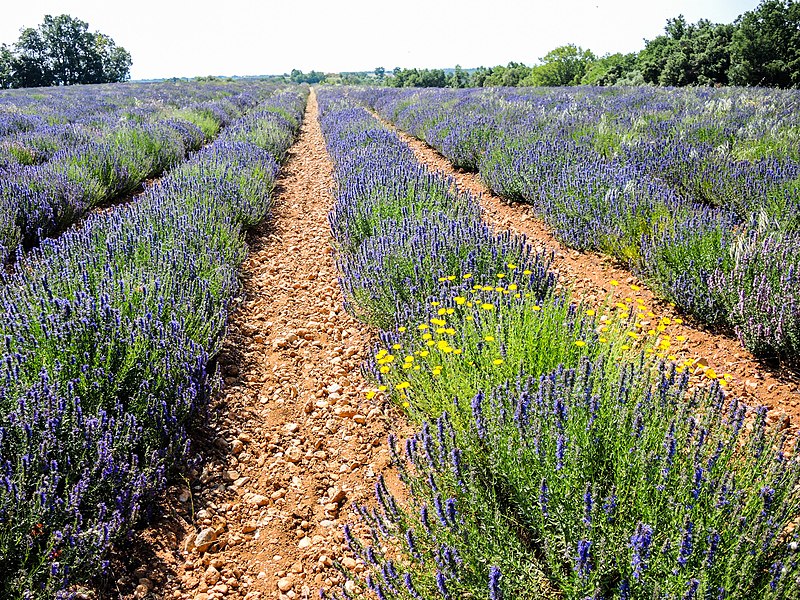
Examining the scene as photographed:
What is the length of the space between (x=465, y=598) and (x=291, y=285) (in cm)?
365

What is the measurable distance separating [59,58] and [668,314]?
57225 mm

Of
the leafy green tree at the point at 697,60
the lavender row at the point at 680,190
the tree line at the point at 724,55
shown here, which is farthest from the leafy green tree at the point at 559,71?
the lavender row at the point at 680,190

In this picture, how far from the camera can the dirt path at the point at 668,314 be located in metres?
2.99

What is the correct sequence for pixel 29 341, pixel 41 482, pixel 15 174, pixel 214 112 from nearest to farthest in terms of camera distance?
pixel 41 482 < pixel 29 341 < pixel 15 174 < pixel 214 112

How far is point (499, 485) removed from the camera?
2.05 meters

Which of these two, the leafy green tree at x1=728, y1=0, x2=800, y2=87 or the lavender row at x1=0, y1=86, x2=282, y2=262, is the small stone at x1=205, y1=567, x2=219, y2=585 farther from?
the leafy green tree at x1=728, y1=0, x2=800, y2=87

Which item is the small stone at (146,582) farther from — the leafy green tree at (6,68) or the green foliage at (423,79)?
the leafy green tree at (6,68)

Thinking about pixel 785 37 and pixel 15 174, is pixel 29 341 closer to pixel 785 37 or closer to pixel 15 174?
pixel 15 174

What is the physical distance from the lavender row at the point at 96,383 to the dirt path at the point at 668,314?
2.32 m

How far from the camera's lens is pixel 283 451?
9.53 feet

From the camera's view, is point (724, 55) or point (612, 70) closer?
point (724, 55)

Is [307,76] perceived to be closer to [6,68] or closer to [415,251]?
[6,68]

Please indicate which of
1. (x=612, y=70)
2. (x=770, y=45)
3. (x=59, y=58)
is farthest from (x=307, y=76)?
(x=770, y=45)

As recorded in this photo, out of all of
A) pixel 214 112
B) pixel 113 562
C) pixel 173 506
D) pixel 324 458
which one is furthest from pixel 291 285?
pixel 214 112
